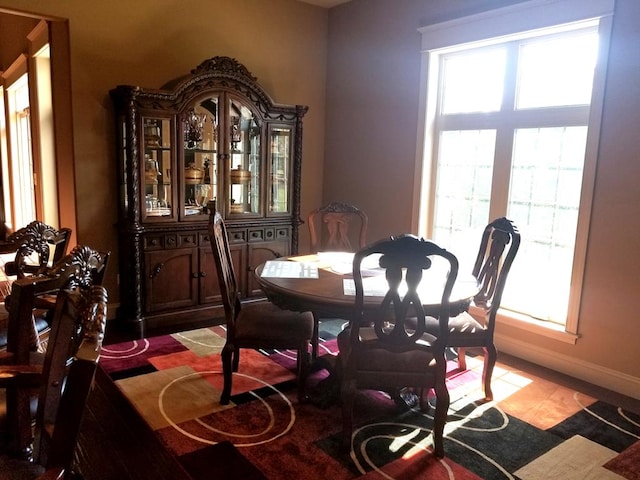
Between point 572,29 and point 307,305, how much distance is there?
2460 mm

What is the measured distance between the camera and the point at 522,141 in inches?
139

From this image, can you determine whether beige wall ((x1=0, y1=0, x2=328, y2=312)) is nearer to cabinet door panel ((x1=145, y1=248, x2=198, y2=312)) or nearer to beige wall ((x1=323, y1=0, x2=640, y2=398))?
cabinet door panel ((x1=145, y1=248, x2=198, y2=312))

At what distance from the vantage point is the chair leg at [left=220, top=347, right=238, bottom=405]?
8.77 ft

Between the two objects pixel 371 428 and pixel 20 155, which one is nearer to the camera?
pixel 371 428

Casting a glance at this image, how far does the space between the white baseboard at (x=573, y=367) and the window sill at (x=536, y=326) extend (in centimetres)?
11

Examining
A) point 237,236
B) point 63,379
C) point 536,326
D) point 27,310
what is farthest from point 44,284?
point 536,326

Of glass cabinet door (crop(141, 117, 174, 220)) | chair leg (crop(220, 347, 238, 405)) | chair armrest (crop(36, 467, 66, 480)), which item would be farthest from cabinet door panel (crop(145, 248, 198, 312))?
chair armrest (crop(36, 467, 66, 480))

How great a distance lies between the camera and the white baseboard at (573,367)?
9.84 ft

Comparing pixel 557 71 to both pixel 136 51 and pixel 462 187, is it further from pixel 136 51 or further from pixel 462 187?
pixel 136 51

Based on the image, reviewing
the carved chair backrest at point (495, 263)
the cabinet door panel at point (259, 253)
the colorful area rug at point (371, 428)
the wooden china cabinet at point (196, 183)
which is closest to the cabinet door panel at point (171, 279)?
the wooden china cabinet at point (196, 183)

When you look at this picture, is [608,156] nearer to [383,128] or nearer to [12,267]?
[383,128]

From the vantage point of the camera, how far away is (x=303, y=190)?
16.6 feet

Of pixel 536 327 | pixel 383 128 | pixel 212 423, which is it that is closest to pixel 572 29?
pixel 383 128

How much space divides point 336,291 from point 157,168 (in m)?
2.07
